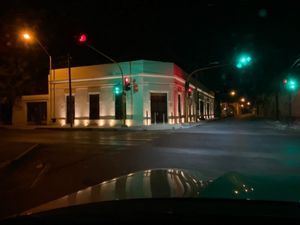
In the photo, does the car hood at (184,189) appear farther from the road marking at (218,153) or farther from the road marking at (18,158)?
the road marking at (218,153)

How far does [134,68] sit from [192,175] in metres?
35.7

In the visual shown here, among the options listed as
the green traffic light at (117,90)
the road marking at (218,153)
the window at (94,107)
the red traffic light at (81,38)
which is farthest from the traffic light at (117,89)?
the road marking at (218,153)

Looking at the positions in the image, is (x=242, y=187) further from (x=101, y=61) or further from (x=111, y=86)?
(x=101, y=61)

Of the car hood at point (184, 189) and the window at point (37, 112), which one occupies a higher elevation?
the window at point (37, 112)

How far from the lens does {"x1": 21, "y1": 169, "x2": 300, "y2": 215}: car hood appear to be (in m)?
2.84

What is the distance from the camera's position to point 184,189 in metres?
3.11

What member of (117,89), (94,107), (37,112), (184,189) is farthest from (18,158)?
(37,112)

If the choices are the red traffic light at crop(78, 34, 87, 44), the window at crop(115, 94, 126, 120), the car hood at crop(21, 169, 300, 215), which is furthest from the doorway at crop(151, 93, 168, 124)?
the car hood at crop(21, 169, 300, 215)

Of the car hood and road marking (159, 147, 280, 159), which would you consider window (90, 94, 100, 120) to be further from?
the car hood

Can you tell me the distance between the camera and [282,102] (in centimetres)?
5147

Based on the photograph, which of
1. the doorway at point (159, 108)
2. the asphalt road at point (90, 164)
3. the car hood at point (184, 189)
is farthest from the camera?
the doorway at point (159, 108)

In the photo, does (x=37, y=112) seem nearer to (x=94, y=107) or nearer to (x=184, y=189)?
(x=94, y=107)

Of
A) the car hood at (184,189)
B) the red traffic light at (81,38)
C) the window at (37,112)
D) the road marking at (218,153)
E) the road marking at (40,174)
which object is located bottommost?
the road marking at (40,174)

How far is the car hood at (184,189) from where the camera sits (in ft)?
9.30
